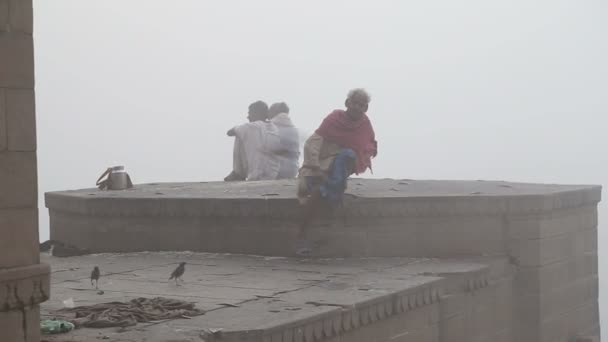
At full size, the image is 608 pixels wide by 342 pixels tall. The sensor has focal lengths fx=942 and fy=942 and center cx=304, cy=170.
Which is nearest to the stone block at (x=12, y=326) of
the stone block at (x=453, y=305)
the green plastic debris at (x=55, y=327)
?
the green plastic debris at (x=55, y=327)

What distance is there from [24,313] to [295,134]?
29.0ft

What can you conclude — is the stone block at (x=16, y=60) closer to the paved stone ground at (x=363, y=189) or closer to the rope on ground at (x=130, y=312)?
the rope on ground at (x=130, y=312)

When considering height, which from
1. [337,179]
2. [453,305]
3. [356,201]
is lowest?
[453,305]

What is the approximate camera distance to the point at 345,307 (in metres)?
6.25

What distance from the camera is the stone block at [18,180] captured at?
13.9 ft

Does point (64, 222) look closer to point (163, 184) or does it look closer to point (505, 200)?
point (163, 184)

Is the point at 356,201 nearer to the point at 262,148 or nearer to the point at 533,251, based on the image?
the point at 533,251

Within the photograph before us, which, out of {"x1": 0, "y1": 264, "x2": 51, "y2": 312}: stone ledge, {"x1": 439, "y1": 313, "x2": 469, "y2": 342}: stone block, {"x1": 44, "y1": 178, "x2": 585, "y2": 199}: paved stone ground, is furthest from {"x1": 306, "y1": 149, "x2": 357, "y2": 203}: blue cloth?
{"x1": 0, "y1": 264, "x2": 51, "y2": 312}: stone ledge

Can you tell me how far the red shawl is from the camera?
29.1 ft

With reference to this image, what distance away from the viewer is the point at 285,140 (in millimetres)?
12969

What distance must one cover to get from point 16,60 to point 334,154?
→ 490 cm

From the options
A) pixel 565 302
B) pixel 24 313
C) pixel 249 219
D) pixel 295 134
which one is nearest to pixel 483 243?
pixel 565 302

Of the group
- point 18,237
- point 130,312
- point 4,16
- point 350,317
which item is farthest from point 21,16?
point 350,317

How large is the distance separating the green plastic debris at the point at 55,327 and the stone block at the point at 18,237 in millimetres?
1137
